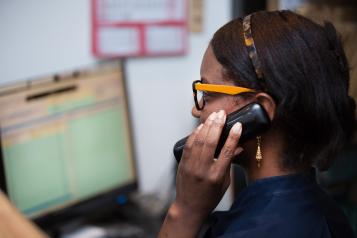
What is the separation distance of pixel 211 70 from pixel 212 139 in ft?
0.43

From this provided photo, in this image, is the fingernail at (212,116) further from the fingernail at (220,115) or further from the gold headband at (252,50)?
the gold headband at (252,50)

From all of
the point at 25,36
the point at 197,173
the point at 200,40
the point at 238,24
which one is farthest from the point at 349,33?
the point at 25,36

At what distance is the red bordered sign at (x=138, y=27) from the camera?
1.43 metres

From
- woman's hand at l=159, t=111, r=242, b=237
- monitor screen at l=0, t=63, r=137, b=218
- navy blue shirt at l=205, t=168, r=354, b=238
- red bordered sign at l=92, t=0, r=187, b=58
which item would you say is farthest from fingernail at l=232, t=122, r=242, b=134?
red bordered sign at l=92, t=0, r=187, b=58

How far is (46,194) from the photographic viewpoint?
1264mm

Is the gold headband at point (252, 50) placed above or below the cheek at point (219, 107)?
above

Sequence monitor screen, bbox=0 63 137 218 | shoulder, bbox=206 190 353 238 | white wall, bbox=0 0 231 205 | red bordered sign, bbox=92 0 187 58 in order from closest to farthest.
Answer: shoulder, bbox=206 190 353 238, monitor screen, bbox=0 63 137 218, white wall, bbox=0 0 231 205, red bordered sign, bbox=92 0 187 58

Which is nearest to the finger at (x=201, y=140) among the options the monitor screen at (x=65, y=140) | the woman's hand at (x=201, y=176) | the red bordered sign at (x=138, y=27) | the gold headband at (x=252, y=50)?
the woman's hand at (x=201, y=176)

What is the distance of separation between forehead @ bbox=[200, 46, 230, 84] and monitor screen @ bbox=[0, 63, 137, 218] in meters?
0.57

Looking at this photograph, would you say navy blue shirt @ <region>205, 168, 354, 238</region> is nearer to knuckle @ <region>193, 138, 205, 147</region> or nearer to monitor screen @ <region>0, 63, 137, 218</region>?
knuckle @ <region>193, 138, 205, 147</region>

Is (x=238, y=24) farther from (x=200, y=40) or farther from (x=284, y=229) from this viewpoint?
(x=200, y=40)

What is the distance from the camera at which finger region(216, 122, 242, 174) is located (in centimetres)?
80

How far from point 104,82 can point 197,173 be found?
66 cm

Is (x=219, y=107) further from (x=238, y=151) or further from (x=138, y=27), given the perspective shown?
(x=138, y=27)
